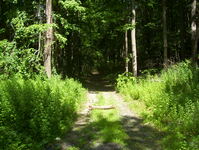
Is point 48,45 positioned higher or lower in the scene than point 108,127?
higher

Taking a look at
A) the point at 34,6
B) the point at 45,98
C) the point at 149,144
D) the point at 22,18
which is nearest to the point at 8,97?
the point at 45,98

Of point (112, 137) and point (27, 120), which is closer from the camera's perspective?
point (27, 120)

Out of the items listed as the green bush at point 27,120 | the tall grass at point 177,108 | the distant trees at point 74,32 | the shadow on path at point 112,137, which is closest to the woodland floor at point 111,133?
the shadow on path at point 112,137

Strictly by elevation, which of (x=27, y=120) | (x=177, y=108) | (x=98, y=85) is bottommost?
(x=98, y=85)

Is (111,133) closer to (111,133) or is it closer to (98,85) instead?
(111,133)

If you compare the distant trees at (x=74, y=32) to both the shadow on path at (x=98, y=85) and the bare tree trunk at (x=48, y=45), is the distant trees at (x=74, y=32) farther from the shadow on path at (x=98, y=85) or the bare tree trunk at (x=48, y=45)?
the shadow on path at (x=98, y=85)

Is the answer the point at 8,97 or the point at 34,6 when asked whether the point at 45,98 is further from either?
the point at 34,6

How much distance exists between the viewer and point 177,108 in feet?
26.6

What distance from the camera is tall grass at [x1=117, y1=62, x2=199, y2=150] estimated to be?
6.47 m

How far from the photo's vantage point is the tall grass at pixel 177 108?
21.2 feet

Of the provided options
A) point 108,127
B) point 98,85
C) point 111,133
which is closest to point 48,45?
point 108,127

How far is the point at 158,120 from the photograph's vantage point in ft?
26.6

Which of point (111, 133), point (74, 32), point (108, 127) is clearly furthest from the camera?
point (74, 32)

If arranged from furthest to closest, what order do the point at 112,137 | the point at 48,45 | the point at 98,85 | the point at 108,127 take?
Result: the point at 98,85, the point at 48,45, the point at 108,127, the point at 112,137
